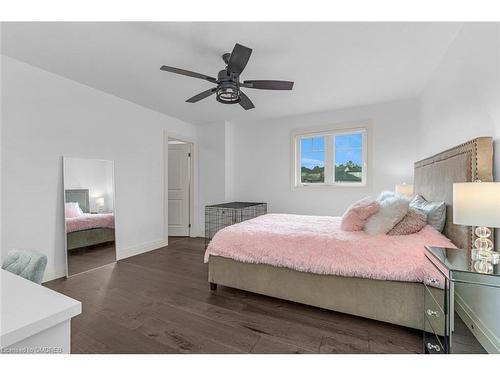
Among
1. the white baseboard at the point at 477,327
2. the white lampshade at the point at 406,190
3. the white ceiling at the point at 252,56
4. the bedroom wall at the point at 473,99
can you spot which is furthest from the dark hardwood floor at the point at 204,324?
the white ceiling at the point at 252,56

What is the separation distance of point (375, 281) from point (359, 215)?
63 centimetres

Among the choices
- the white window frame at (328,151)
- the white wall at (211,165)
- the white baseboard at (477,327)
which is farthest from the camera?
the white wall at (211,165)

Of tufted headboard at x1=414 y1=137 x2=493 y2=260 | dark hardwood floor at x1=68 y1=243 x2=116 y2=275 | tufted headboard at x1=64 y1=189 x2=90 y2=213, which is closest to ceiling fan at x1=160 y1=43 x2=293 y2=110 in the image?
tufted headboard at x1=414 y1=137 x2=493 y2=260

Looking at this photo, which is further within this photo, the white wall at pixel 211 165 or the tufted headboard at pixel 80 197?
the white wall at pixel 211 165

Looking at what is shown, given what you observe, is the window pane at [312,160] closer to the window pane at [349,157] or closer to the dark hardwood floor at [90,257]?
the window pane at [349,157]

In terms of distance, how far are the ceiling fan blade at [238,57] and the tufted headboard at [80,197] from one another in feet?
8.50

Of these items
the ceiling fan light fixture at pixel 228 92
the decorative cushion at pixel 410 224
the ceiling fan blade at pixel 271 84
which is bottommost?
the decorative cushion at pixel 410 224

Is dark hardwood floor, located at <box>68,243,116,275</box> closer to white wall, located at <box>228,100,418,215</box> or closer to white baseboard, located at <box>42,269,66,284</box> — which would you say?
white baseboard, located at <box>42,269,66,284</box>

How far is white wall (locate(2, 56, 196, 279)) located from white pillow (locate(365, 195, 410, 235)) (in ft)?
11.4

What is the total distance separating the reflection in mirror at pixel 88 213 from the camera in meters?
2.99

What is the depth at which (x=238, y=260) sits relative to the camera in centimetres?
233

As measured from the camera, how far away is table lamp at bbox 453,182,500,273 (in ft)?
4.08

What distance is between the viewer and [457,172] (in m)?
1.93

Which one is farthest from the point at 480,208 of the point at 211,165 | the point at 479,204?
the point at 211,165
